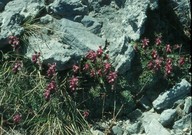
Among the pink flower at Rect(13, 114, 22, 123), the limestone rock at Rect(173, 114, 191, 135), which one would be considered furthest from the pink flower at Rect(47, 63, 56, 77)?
the limestone rock at Rect(173, 114, 191, 135)

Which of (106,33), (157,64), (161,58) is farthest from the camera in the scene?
(106,33)

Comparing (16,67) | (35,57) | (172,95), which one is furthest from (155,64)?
(16,67)

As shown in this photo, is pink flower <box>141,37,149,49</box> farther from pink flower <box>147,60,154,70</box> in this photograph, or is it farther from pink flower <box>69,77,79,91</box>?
pink flower <box>69,77,79,91</box>

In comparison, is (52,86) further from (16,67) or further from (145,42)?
(145,42)

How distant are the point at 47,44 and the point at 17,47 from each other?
46 cm

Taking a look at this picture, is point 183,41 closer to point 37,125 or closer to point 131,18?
point 131,18

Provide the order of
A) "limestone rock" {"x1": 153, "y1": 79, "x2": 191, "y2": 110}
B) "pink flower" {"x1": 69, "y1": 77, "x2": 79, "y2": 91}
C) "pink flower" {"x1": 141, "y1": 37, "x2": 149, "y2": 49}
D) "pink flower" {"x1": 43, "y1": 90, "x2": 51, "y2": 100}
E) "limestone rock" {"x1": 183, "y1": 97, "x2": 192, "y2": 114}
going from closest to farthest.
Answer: "pink flower" {"x1": 43, "y1": 90, "x2": 51, "y2": 100} < "pink flower" {"x1": 69, "y1": 77, "x2": 79, "y2": 91} < "limestone rock" {"x1": 183, "y1": 97, "x2": 192, "y2": 114} < "limestone rock" {"x1": 153, "y1": 79, "x2": 191, "y2": 110} < "pink flower" {"x1": 141, "y1": 37, "x2": 149, "y2": 49}

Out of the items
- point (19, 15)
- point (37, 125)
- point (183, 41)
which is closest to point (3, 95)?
point (37, 125)

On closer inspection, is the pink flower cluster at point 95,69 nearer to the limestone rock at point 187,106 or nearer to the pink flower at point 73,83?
the pink flower at point 73,83

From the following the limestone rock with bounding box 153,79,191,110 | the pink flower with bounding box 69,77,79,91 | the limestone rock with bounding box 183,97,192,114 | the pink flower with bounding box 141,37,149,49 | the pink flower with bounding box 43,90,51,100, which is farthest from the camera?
the pink flower with bounding box 141,37,149,49

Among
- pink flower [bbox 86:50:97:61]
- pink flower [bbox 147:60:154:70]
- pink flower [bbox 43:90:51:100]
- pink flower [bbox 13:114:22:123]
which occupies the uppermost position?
pink flower [bbox 86:50:97:61]

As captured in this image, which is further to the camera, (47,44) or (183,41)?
(183,41)

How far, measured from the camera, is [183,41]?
7.29 m

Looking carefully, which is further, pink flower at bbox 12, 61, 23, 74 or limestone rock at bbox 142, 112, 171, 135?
pink flower at bbox 12, 61, 23, 74
